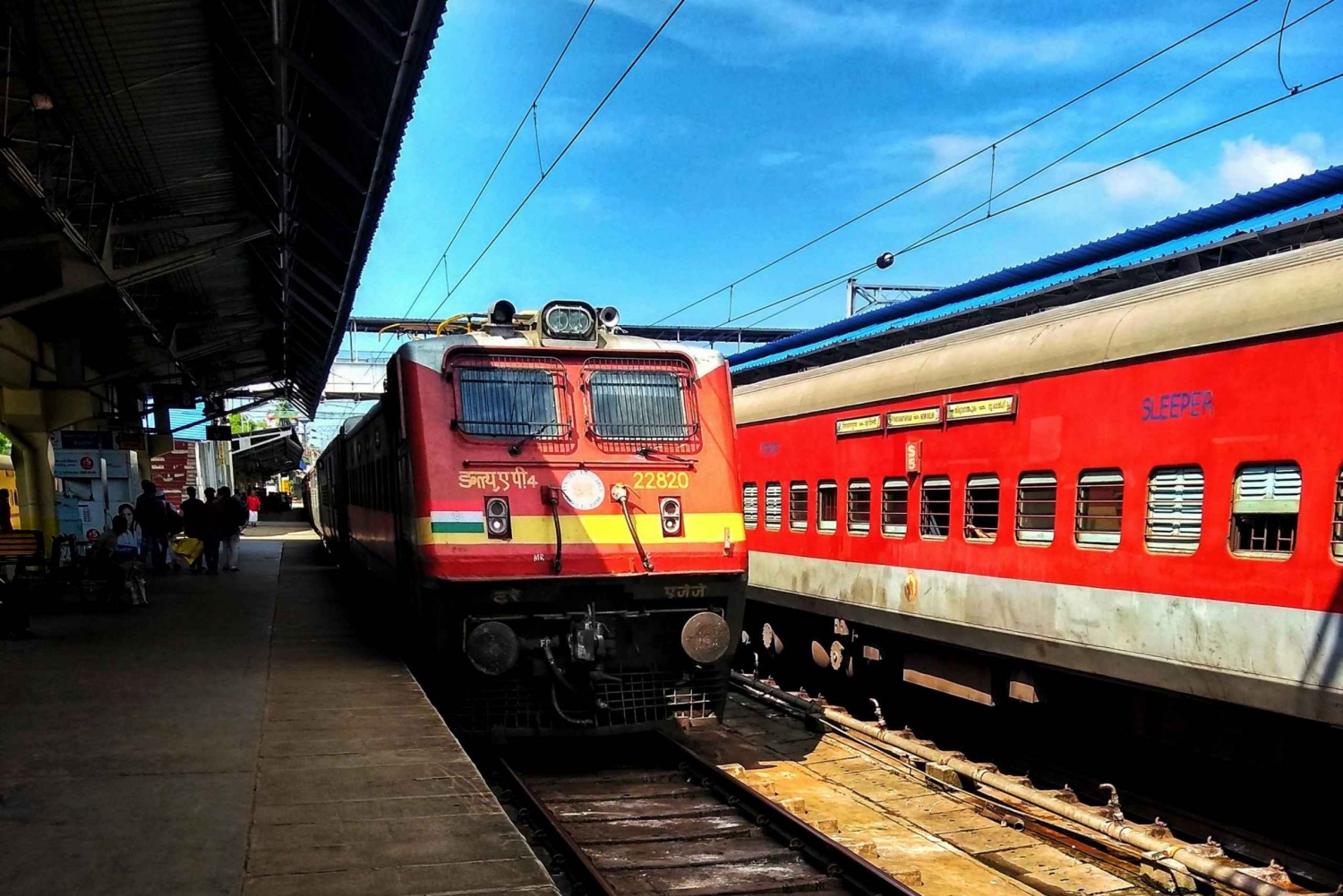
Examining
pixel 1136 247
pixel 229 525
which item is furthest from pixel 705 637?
pixel 229 525

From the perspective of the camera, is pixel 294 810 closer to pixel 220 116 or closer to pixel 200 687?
pixel 200 687

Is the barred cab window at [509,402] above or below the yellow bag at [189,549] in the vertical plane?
above

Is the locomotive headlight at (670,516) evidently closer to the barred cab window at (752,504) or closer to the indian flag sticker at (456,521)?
the indian flag sticker at (456,521)

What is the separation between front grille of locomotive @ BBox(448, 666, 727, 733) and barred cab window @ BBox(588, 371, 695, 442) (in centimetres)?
186

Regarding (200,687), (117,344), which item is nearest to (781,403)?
(200,687)

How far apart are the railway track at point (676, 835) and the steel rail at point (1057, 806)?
190 centimetres

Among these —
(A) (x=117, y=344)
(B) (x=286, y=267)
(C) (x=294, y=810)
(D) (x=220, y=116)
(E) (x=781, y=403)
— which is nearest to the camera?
(C) (x=294, y=810)

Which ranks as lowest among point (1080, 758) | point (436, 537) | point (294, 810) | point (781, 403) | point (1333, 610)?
point (1080, 758)

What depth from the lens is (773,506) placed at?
11.8 meters

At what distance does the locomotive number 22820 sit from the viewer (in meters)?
7.53

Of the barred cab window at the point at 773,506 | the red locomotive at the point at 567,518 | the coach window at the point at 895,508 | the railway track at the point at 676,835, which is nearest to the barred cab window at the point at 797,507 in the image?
the barred cab window at the point at 773,506

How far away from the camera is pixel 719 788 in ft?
22.7

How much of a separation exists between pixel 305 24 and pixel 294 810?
6.39m

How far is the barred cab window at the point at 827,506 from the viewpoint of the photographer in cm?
1018
